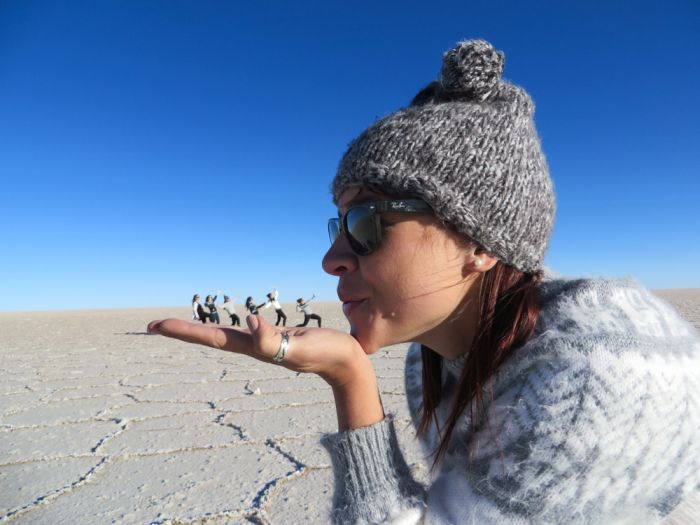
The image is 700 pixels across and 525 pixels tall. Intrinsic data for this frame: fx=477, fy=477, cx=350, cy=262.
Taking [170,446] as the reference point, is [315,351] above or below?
above

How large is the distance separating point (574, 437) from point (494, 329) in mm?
308

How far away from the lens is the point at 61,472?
7.07ft

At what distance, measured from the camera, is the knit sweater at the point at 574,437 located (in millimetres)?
789

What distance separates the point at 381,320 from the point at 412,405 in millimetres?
603

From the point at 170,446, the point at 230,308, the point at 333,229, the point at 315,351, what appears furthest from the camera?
the point at 230,308

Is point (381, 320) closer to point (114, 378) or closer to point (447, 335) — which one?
point (447, 335)

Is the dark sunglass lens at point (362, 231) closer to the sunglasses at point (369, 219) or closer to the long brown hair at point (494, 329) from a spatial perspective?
the sunglasses at point (369, 219)

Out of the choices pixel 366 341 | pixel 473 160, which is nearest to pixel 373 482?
pixel 366 341

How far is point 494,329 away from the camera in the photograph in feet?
3.46

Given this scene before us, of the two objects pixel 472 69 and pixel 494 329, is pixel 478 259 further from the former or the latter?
pixel 472 69

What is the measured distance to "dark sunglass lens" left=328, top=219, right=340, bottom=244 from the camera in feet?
3.93

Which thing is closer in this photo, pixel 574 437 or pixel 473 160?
pixel 574 437

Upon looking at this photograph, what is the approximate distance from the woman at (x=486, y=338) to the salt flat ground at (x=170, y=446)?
0.95 metres

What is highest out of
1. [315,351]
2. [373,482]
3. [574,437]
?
[315,351]
